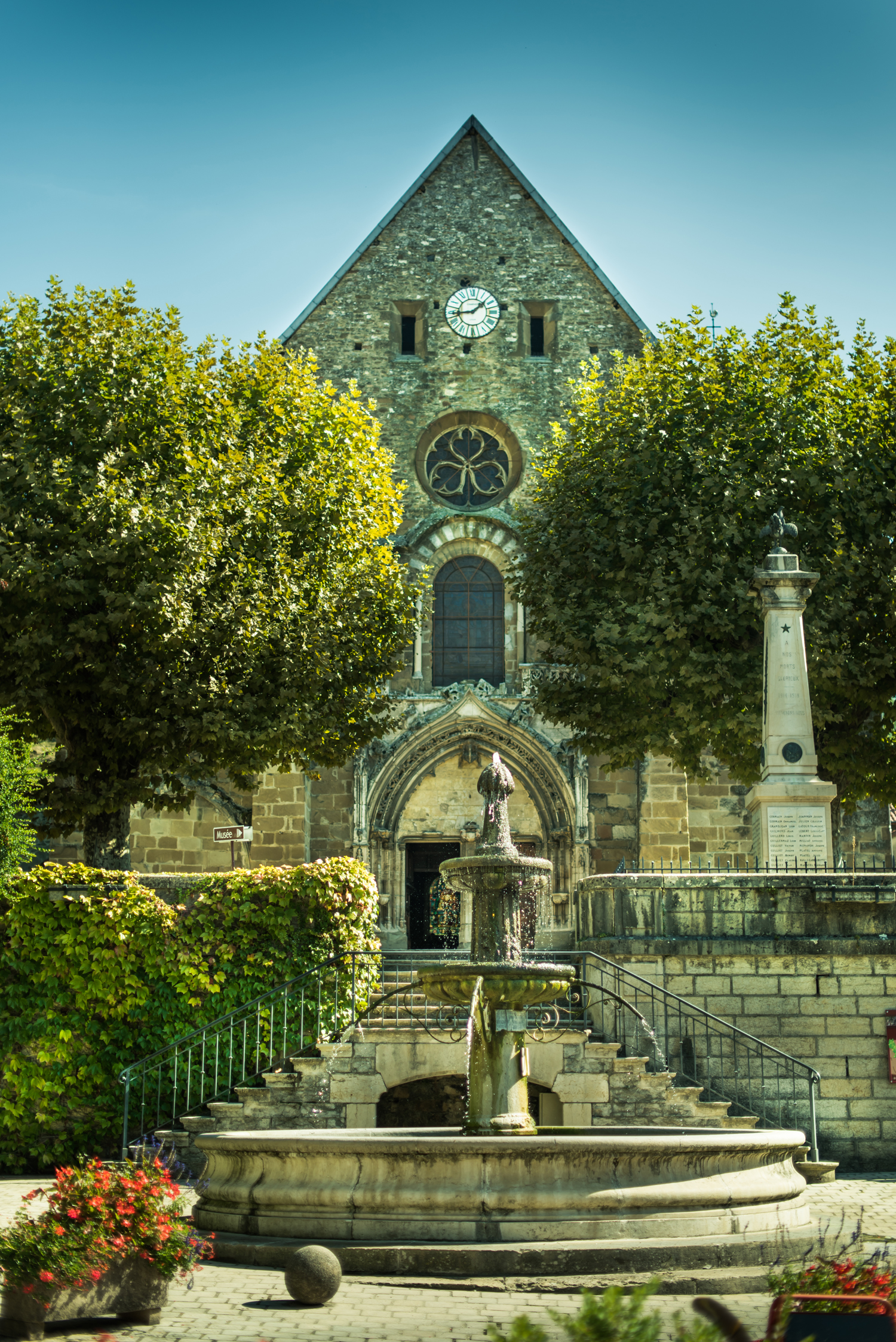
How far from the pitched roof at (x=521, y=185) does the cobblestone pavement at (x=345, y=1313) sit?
18486 millimetres

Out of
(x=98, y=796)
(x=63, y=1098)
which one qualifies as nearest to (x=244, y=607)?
(x=98, y=796)

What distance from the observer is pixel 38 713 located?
672 inches

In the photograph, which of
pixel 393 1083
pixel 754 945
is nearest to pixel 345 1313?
pixel 393 1083

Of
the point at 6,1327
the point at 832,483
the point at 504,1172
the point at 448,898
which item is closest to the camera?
the point at 6,1327

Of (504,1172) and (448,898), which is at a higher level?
(448,898)

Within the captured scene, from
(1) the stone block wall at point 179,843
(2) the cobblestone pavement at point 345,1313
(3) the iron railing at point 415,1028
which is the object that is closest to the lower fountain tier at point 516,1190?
(2) the cobblestone pavement at point 345,1313

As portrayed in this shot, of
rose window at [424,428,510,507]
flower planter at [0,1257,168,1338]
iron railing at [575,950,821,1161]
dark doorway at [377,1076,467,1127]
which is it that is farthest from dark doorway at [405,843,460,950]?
flower planter at [0,1257,168,1338]

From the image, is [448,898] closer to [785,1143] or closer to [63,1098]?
[63,1098]

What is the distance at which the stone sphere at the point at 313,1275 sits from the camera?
686 cm

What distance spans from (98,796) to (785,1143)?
1020cm

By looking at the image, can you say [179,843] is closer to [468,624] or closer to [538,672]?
[468,624]

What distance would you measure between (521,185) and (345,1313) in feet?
69.4

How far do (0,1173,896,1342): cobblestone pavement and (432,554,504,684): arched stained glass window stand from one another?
1519 centimetres

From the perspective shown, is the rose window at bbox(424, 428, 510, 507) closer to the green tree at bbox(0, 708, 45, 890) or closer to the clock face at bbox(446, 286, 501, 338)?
the clock face at bbox(446, 286, 501, 338)
